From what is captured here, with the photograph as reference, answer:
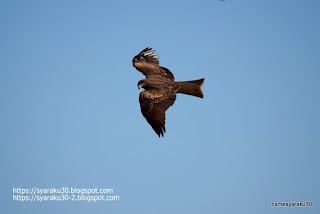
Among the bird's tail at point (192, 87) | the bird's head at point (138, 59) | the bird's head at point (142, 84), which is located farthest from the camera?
the bird's head at point (138, 59)

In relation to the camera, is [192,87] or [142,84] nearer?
[192,87]

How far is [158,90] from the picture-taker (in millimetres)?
19719

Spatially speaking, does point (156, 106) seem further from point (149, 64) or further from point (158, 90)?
point (149, 64)

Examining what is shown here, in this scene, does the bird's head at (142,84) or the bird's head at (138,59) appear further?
the bird's head at (138,59)

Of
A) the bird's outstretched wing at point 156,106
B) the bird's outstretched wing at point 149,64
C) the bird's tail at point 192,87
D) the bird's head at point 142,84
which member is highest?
the bird's outstretched wing at point 149,64

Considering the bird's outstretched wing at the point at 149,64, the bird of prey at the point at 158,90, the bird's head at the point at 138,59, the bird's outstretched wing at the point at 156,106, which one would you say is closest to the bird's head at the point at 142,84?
the bird of prey at the point at 158,90

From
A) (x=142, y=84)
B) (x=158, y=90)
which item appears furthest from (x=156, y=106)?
(x=142, y=84)

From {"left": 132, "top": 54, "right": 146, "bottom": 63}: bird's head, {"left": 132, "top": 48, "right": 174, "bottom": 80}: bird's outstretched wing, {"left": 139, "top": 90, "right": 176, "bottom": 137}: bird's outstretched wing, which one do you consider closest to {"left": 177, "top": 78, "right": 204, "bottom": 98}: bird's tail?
{"left": 139, "top": 90, "right": 176, "bottom": 137}: bird's outstretched wing

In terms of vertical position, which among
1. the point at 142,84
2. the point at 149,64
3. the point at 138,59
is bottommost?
the point at 142,84

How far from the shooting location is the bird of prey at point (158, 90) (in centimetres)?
1841

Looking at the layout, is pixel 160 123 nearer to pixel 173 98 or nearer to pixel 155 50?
pixel 173 98

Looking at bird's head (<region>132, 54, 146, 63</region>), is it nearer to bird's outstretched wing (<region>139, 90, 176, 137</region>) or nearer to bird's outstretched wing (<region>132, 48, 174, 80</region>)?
bird's outstretched wing (<region>132, 48, 174, 80</region>)

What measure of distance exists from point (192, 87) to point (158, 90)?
5.45 feet

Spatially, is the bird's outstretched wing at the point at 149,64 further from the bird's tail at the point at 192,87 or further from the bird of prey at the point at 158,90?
the bird's tail at the point at 192,87
